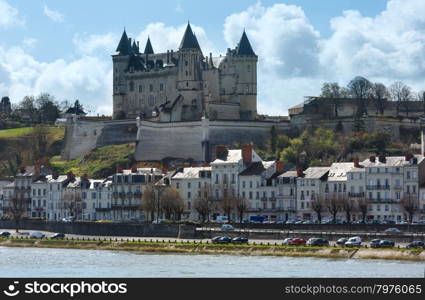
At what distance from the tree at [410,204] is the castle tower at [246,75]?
53.4m

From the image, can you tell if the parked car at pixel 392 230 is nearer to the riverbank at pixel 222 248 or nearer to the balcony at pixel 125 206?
the riverbank at pixel 222 248

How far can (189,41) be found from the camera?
133m

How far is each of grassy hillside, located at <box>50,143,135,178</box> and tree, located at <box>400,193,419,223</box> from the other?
39196 millimetres

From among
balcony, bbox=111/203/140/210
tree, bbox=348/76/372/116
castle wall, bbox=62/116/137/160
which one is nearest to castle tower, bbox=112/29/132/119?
castle wall, bbox=62/116/137/160

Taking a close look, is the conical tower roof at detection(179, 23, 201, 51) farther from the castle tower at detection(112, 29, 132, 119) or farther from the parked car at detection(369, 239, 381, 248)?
the parked car at detection(369, 239, 381, 248)

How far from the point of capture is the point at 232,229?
80.7 m

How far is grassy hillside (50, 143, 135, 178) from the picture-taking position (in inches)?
4678

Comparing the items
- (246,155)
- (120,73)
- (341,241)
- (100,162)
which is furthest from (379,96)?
(341,241)

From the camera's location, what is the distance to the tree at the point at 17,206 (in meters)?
98.0

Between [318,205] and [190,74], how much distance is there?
5104 centimetres

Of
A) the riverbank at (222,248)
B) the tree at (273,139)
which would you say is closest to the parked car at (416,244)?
the riverbank at (222,248)

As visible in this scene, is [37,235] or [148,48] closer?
[37,235]

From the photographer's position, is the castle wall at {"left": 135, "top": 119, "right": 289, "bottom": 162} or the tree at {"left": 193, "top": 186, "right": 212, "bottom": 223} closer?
the tree at {"left": 193, "top": 186, "right": 212, "bottom": 223}

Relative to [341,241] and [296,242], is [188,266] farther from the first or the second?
[341,241]
